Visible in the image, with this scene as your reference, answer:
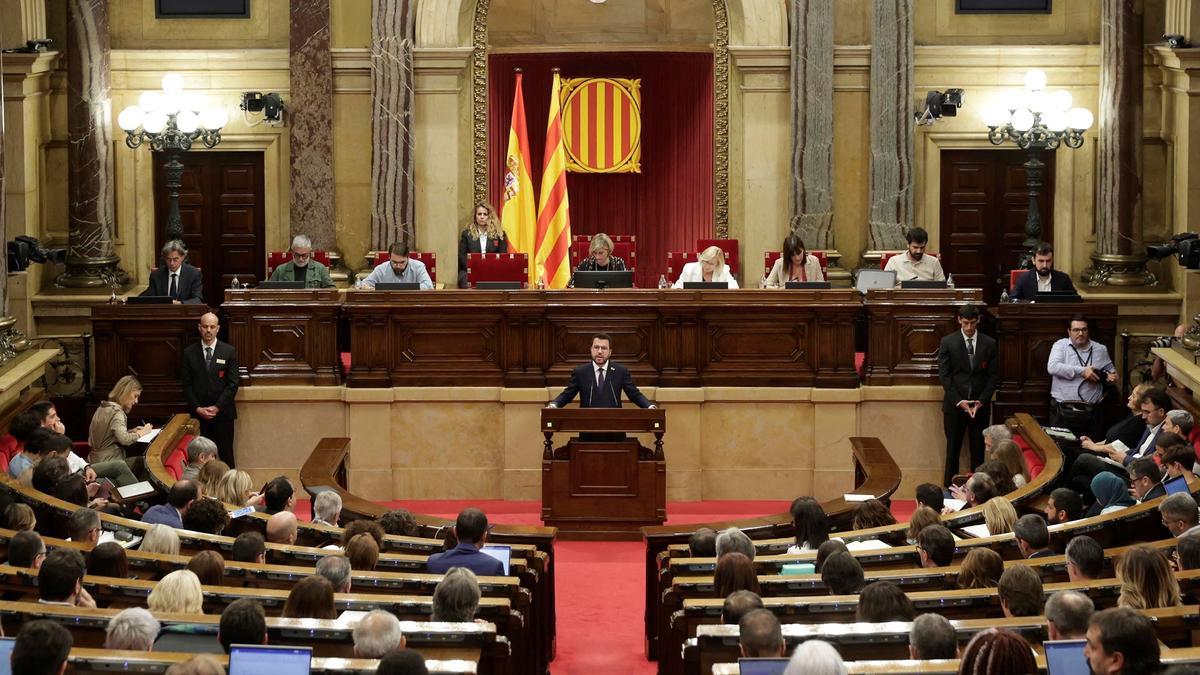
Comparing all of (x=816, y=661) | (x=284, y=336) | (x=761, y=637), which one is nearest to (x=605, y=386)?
(x=284, y=336)

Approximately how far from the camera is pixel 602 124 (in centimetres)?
1912

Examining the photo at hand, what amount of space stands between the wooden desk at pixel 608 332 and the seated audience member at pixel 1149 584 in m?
6.34

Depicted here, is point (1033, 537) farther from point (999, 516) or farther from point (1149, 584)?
point (1149, 584)

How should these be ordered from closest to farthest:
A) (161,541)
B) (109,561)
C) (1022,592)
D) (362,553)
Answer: (1022,592) < (109,561) < (362,553) < (161,541)

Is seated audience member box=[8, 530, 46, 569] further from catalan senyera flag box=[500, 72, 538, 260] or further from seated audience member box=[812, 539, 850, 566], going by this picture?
catalan senyera flag box=[500, 72, 538, 260]

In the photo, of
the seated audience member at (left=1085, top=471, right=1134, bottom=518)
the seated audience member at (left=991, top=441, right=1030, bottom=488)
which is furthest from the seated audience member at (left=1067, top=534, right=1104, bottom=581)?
the seated audience member at (left=991, top=441, right=1030, bottom=488)

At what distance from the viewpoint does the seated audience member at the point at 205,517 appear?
9.42m

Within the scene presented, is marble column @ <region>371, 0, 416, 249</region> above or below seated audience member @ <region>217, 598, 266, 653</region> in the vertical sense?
above

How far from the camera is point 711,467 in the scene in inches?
533

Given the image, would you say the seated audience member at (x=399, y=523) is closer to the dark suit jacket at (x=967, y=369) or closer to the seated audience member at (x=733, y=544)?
the seated audience member at (x=733, y=544)

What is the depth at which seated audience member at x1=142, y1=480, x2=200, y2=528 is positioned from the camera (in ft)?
31.9

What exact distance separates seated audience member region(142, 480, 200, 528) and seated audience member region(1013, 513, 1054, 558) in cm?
427

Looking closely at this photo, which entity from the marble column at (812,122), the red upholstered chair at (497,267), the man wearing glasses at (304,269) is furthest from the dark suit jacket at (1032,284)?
the man wearing glasses at (304,269)

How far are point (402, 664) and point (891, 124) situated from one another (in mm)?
11562
